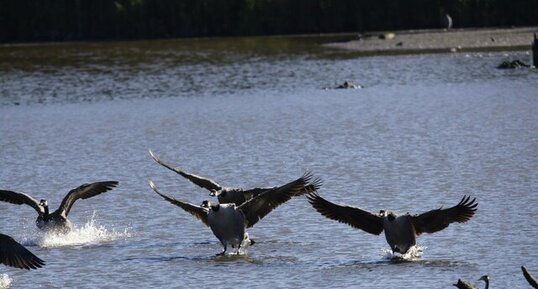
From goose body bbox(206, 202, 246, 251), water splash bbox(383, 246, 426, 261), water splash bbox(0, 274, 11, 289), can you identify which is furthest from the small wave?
water splash bbox(0, 274, 11, 289)

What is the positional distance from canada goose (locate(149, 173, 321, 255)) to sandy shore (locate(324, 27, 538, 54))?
126 ft

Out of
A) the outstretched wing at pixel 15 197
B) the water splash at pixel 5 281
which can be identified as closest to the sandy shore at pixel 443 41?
the outstretched wing at pixel 15 197

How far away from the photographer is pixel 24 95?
137ft

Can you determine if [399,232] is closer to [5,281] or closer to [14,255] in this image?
[14,255]

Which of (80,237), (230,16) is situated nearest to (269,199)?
(80,237)

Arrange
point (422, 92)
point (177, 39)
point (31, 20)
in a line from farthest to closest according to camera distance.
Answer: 1. point (31, 20)
2. point (177, 39)
3. point (422, 92)

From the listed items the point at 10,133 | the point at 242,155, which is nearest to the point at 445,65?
the point at 10,133

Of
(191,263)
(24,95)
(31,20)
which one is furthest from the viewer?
(31,20)

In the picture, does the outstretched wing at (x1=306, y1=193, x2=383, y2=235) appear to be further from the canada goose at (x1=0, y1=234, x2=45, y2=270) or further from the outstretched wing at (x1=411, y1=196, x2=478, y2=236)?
the canada goose at (x1=0, y1=234, x2=45, y2=270)

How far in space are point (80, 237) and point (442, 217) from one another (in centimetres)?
487

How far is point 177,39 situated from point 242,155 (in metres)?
48.9

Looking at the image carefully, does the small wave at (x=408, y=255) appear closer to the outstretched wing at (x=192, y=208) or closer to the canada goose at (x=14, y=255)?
the outstretched wing at (x=192, y=208)

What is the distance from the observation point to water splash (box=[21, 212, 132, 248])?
16.0 meters

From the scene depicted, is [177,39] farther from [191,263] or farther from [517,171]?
[191,263]
